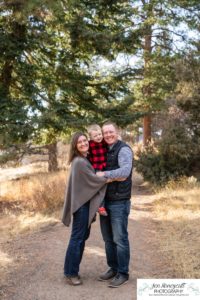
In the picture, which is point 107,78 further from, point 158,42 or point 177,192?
point 158,42

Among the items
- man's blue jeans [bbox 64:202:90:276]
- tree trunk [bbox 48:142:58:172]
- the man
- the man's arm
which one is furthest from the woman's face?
tree trunk [bbox 48:142:58:172]

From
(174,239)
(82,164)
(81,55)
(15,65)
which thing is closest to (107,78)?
(81,55)

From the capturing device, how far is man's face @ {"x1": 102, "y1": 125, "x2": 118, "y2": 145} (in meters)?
5.41

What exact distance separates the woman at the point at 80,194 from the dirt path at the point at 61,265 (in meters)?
0.33

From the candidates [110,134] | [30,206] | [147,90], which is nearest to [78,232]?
[110,134]

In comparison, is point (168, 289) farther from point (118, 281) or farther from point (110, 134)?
point (110, 134)

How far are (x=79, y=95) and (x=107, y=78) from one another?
110 cm

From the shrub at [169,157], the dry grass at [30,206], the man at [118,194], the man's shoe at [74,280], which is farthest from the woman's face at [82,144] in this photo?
the shrub at [169,157]

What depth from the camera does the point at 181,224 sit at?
8.95m

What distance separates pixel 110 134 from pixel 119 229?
3.93 feet

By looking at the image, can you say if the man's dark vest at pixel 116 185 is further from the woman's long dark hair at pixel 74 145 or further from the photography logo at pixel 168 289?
the photography logo at pixel 168 289

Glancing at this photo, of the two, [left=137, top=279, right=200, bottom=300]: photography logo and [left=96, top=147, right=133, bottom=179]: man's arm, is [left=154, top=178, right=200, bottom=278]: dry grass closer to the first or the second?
[left=137, top=279, right=200, bottom=300]: photography logo

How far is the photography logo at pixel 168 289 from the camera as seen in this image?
4.36 meters

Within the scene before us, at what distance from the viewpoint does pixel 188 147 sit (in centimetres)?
1385
